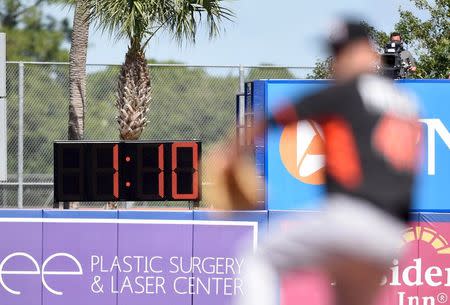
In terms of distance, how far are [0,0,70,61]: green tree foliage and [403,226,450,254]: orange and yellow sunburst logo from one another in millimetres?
46892

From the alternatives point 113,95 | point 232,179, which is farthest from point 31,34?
point 232,179

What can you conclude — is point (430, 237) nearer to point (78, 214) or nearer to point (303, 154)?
point (303, 154)

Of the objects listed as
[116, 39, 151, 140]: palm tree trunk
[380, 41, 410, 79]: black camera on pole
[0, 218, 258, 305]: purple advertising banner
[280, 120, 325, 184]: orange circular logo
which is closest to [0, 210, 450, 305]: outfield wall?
[0, 218, 258, 305]: purple advertising banner

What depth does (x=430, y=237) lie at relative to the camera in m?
15.0

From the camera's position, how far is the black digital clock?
51.7 ft

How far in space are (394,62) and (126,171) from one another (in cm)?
453

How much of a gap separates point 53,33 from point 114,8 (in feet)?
143

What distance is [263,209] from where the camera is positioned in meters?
15.5

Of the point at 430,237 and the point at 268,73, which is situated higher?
the point at 268,73

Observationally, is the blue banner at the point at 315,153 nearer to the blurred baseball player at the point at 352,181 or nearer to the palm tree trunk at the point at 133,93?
the palm tree trunk at the point at 133,93

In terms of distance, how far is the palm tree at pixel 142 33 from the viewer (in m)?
20.8

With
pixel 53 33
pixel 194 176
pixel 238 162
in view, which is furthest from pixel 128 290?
pixel 53 33

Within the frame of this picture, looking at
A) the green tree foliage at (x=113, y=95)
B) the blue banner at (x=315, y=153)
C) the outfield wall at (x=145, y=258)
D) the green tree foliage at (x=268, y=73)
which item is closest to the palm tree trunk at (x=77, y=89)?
the green tree foliage at (x=113, y=95)

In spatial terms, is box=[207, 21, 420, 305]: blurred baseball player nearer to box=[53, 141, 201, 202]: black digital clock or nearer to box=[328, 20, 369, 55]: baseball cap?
box=[328, 20, 369, 55]: baseball cap
